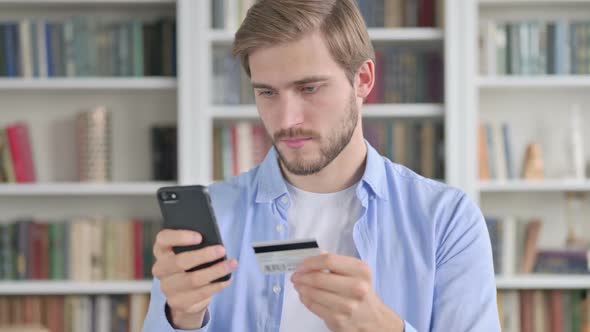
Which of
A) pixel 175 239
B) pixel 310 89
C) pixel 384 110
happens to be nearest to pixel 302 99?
pixel 310 89

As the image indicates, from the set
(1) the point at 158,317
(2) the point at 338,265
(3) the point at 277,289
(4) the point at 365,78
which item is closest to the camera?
(2) the point at 338,265

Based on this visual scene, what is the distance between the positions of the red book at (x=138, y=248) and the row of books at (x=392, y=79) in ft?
1.82

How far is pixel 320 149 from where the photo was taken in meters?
1.44

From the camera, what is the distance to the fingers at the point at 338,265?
3.88ft

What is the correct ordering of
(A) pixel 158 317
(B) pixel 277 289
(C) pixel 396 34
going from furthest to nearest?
(C) pixel 396 34 < (B) pixel 277 289 < (A) pixel 158 317

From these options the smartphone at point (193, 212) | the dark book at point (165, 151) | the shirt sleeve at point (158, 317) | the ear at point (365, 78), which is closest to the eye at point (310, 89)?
the ear at point (365, 78)

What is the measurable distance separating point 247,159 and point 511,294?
1120 millimetres

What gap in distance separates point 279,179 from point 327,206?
10 cm

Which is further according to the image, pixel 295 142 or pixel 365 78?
pixel 365 78

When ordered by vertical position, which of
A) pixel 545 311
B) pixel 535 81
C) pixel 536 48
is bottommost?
pixel 545 311

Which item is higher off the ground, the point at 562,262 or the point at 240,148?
the point at 240,148

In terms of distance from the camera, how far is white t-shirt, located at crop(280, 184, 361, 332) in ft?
4.89

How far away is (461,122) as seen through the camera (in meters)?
3.10

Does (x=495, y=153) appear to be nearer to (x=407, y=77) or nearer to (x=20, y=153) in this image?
(x=407, y=77)
